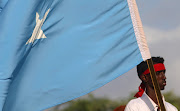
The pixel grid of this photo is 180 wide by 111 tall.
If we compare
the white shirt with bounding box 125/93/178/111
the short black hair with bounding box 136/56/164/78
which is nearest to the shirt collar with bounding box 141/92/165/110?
the white shirt with bounding box 125/93/178/111

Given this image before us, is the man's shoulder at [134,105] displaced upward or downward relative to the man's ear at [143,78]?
downward

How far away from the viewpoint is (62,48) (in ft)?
14.8

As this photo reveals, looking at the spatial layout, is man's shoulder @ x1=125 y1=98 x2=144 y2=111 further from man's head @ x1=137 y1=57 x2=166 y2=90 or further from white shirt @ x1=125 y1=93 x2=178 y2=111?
man's head @ x1=137 y1=57 x2=166 y2=90

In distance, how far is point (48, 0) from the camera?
4.66 m

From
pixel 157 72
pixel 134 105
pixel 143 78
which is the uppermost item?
pixel 157 72

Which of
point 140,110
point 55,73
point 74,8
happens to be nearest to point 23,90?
point 55,73

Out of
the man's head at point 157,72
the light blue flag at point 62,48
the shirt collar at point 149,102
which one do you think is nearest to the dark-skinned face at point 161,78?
the man's head at point 157,72

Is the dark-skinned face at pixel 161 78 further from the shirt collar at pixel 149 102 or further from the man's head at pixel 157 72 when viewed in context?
the shirt collar at pixel 149 102

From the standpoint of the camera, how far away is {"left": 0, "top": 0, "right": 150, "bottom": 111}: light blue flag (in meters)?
4.34

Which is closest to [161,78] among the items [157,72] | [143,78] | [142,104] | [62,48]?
[157,72]

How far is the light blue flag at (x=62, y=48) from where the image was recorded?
14.2 feet

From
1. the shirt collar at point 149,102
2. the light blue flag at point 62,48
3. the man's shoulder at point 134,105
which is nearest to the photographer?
the light blue flag at point 62,48

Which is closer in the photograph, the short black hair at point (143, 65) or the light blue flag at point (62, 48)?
the light blue flag at point (62, 48)

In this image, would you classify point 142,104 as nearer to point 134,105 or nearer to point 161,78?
point 134,105
